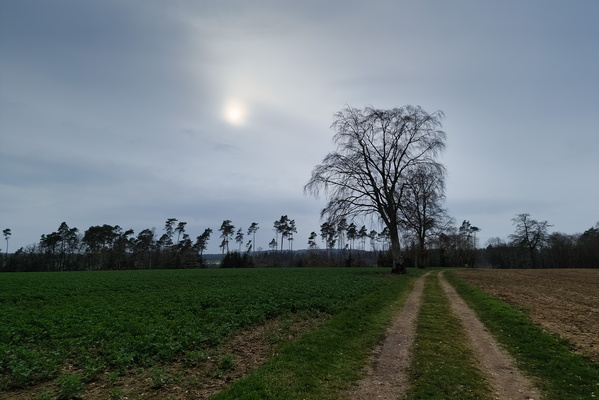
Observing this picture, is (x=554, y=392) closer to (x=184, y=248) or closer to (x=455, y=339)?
(x=455, y=339)

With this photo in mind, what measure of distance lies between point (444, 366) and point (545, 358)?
285 centimetres

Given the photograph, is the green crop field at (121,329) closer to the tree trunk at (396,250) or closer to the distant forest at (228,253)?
the tree trunk at (396,250)

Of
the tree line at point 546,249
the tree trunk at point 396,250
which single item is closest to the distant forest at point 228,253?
the tree line at point 546,249

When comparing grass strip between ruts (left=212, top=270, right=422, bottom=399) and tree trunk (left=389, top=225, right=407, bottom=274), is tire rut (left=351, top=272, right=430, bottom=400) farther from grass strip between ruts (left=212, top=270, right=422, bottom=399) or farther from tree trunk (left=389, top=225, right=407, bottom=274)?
tree trunk (left=389, top=225, right=407, bottom=274)

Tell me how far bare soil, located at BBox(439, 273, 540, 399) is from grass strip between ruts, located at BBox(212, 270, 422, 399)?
8.95 feet

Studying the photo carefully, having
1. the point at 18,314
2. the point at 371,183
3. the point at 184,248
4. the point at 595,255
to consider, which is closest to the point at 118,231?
the point at 184,248

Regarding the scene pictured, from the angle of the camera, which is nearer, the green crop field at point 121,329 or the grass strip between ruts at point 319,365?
the grass strip between ruts at point 319,365

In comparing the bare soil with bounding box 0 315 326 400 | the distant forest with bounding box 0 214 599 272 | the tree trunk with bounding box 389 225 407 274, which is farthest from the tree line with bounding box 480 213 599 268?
the bare soil with bounding box 0 315 326 400

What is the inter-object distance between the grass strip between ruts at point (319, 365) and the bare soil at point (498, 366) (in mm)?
2728

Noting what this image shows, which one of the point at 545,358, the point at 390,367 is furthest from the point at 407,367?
the point at 545,358

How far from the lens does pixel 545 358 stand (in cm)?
841

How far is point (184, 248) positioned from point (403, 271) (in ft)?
308

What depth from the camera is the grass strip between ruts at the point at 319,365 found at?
20.8ft

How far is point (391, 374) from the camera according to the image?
7.41m
